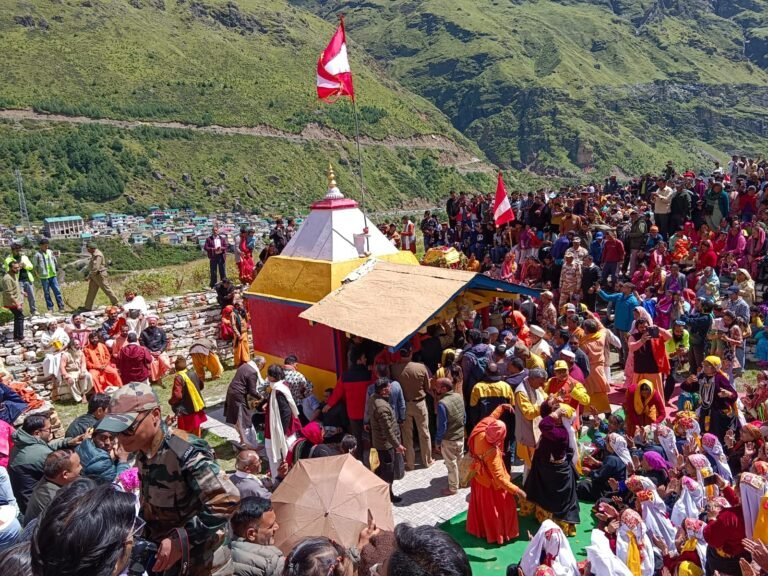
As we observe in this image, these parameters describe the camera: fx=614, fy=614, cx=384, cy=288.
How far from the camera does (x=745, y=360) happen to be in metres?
11.0

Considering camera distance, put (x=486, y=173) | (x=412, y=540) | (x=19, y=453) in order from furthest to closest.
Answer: (x=486, y=173) → (x=19, y=453) → (x=412, y=540)

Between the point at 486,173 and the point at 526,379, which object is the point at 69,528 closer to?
the point at 526,379

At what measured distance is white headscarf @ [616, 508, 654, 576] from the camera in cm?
515

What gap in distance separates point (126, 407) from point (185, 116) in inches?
3057

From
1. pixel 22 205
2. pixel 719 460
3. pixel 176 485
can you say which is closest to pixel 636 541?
pixel 719 460

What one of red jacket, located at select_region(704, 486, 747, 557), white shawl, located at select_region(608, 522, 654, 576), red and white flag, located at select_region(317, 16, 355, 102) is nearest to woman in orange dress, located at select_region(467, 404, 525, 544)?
white shawl, located at select_region(608, 522, 654, 576)

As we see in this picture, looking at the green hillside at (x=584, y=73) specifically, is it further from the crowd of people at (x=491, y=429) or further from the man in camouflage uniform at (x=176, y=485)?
the man in camouflage uniform at (x=176, y=485)

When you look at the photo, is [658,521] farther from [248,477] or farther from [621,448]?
[248,477]

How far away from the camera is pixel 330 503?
4719 mm

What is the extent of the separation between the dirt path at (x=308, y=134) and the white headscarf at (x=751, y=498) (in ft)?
237

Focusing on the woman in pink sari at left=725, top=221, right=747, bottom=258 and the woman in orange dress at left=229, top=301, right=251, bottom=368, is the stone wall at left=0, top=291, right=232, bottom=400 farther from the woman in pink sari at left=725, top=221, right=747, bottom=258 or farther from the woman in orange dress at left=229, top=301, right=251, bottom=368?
the woman in pink sari at left=725, top=221, right=747, bottom=258

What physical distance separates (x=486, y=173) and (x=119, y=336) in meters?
94.1

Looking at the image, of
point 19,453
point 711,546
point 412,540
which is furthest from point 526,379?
point 19,453

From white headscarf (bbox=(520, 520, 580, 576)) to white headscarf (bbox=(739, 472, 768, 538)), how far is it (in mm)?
1316
